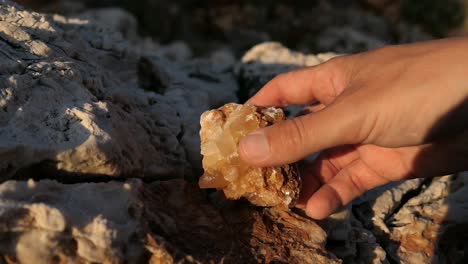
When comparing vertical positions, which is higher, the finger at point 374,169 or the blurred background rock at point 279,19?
the finger at point 374,169

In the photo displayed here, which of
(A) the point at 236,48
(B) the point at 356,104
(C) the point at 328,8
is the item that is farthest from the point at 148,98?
(C) the point at 328,8

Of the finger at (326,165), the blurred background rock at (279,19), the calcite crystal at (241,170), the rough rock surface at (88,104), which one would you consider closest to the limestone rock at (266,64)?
the rough rock surface at (88,104)

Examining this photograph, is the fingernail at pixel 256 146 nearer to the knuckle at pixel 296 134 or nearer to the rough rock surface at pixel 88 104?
the knuckle at pixel 296 134

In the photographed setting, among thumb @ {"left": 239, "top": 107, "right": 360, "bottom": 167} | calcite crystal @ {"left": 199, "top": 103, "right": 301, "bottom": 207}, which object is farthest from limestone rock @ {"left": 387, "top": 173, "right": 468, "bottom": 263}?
thumb @ {"left": 239, "top": 107, "right": 360, "bottom": 167}

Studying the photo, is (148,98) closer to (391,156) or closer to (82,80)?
(82,80)

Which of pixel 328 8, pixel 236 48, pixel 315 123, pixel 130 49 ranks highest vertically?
pixel 315 123

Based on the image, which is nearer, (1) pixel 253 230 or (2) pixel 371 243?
(1) pixel 253 230

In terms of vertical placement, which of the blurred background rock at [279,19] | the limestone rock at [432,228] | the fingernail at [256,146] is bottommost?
the blurred background rock at [279,19]

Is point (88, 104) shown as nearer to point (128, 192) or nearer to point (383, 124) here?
point (128, 192)
